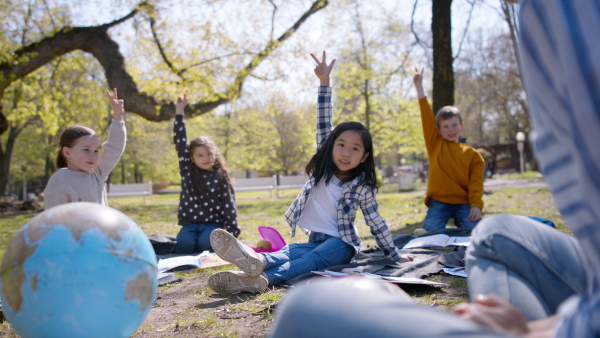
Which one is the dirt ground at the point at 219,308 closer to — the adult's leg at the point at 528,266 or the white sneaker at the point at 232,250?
the white sneaker at the point at 232,250

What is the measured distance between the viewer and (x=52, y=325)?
85.0 inches

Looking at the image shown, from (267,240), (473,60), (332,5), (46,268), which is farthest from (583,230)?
(473,60)

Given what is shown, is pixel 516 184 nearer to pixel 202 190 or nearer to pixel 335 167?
pixel 202 190

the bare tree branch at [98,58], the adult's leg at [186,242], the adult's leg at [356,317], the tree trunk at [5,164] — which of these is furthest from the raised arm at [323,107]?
the tree trunk at [5,164]

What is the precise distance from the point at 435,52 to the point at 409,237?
17.7 ft

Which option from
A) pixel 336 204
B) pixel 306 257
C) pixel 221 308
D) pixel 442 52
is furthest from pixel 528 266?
pixel 442 52

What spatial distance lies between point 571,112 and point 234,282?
318 cm

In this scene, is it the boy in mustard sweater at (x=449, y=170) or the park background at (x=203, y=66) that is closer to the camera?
the boy in mustard sweater at (x=449, y=170)

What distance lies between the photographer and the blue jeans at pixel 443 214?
6715 millimetres

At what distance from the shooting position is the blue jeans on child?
3.73 ft

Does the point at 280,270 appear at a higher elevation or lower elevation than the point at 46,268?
lower

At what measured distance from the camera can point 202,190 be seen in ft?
22.0

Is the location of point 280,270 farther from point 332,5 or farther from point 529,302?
point 332,5

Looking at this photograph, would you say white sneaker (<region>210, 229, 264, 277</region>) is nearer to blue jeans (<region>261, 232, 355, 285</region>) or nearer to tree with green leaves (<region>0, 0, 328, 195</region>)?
blue jeans (<region>261, 232, 355, 285</region>)
